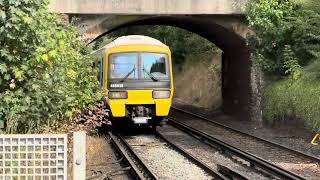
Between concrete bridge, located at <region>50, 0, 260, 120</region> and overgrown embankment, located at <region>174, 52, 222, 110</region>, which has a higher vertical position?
concrete bridge, located at <region>50, 0, 260, 120</region>

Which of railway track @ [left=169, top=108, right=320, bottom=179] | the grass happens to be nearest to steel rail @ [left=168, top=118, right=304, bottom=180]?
railway track @ [left=169, top=108, right=320, bottom=179]

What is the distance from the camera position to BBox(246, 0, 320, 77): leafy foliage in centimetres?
1764

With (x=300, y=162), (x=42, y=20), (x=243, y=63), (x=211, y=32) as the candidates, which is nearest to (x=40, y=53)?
(x=42, y=20)

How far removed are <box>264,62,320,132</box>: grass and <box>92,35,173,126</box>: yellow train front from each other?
12.1 feet

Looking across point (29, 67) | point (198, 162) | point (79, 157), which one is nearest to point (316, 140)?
point (198, 162)

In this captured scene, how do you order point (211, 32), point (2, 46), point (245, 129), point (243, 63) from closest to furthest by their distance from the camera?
point (2, 46), point (245, 129), point (243, 63), point (211, 32)

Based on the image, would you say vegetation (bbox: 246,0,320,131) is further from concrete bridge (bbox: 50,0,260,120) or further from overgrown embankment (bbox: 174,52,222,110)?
overgrown embankment (bbox: 174,52,222,110)

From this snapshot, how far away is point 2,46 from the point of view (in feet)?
22.6

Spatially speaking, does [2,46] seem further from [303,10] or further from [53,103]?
[303,10]

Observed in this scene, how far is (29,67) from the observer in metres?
7.28

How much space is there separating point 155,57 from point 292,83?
14.4 feet

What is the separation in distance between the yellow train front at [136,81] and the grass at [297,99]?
3675 millimetres

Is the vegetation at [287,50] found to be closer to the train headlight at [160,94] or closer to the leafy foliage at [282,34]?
the leafy foliage at [282,34]

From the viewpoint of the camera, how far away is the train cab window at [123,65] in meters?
16.4
